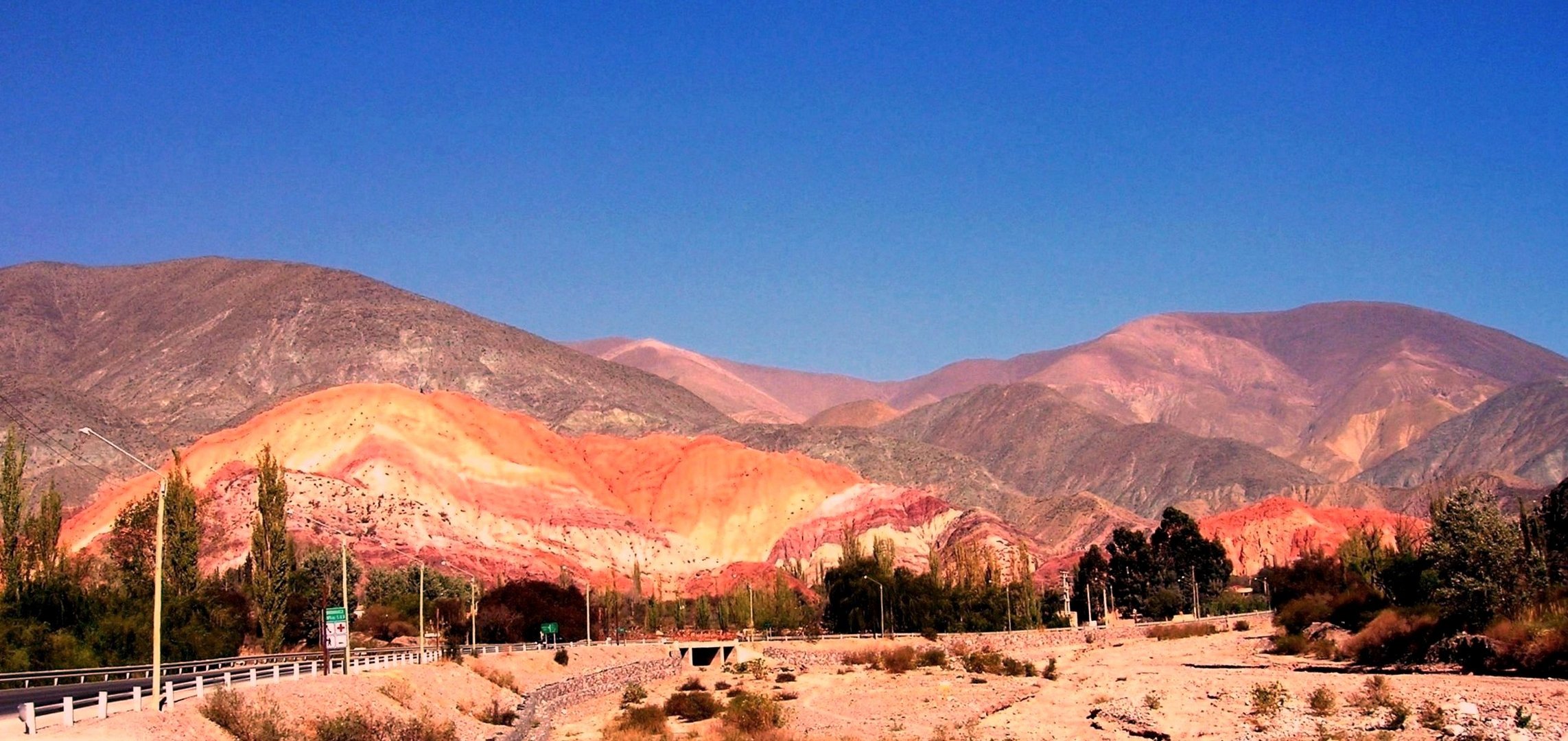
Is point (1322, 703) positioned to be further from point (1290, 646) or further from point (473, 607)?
point (473, 607)

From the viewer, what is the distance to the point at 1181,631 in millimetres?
100562

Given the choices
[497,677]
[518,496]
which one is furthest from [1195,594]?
[497,677]

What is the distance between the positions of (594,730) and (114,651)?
19.3m

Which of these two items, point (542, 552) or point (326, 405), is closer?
point (542, 552)

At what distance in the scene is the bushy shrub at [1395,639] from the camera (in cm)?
5847

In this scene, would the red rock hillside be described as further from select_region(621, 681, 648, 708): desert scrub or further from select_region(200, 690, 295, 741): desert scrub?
select_region(200, 690, 295, 741): desert scrub

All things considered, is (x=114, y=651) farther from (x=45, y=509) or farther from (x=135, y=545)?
(x=135, y=545)

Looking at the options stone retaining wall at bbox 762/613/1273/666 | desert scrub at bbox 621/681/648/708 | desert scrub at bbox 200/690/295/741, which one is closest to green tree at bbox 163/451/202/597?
desert scrub at bbox 621/681/648/708

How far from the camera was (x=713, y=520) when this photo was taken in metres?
170

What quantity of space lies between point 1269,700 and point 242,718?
29.6 meters

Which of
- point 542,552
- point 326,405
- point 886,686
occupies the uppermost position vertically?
point 326,405

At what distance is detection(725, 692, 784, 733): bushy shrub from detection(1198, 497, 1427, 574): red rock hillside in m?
125

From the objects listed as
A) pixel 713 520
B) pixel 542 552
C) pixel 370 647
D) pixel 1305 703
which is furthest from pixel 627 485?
pixel 1305 703

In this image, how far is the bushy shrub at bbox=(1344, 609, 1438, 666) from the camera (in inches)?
2302
